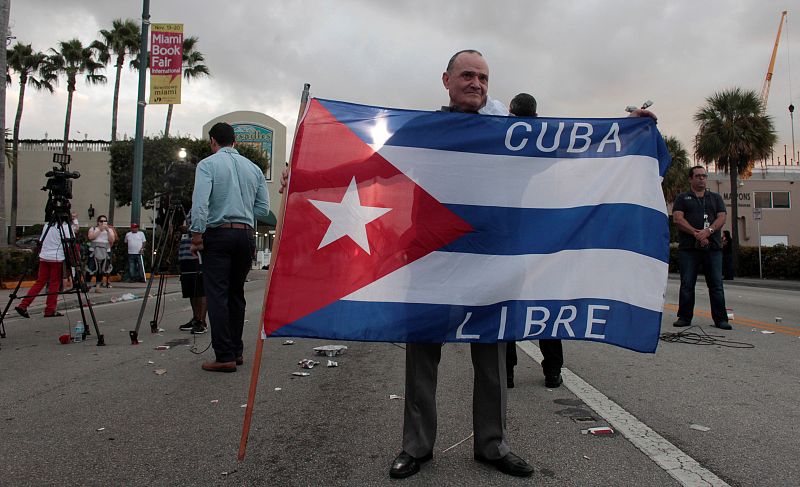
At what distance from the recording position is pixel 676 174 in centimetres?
4216

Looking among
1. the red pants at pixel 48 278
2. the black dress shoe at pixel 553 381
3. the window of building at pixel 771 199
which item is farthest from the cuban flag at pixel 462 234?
the window of building at pixel 771 199

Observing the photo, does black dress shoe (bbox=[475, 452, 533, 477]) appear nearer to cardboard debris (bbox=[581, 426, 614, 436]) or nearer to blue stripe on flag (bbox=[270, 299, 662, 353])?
blue stripe on flag (bbox=[270, 299, 662, 353])

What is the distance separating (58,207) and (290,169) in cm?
523

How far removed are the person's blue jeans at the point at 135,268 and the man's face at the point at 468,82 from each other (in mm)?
16479

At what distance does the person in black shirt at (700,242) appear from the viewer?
7.47 meters

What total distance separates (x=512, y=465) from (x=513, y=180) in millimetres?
1449

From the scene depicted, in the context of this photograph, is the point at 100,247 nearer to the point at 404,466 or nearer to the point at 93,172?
the point at 404,466

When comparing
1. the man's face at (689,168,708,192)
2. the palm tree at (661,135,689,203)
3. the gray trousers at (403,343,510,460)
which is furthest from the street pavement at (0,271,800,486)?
the palm tree at (661,135,689,203)

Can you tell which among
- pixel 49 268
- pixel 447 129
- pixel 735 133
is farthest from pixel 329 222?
pixel 735 133

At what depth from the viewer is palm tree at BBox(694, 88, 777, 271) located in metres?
28.9

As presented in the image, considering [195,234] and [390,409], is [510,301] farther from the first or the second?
[195,234]

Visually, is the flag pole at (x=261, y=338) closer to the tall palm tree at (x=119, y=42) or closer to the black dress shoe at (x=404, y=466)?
the black dress shoe at (x=404, y=466)

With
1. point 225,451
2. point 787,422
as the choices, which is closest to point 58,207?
point 225,451

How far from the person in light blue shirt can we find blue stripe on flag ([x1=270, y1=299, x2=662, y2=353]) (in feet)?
8.10
